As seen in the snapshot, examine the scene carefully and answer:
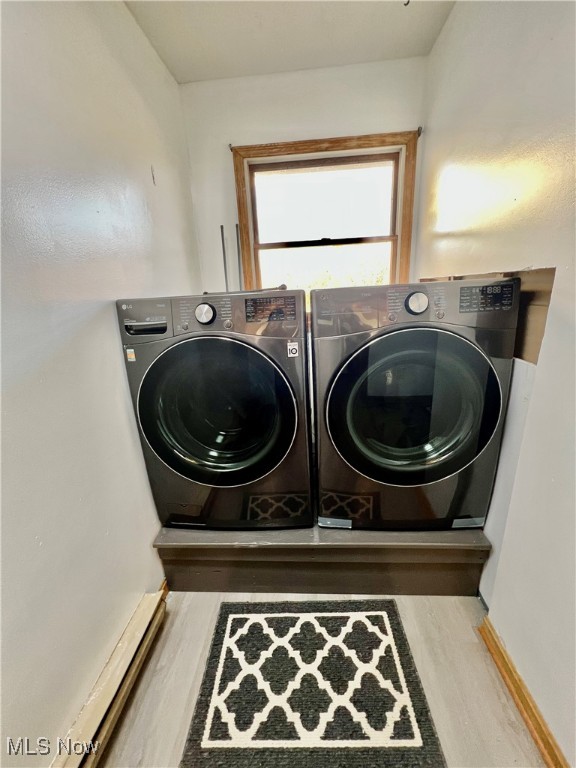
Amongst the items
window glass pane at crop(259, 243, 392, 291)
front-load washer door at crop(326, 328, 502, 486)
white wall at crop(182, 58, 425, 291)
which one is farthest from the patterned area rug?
white wall at crop(182, 58, 425, 291)

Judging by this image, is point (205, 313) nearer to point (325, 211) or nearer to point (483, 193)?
point (483, 193)

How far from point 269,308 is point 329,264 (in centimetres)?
126

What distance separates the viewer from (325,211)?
1978 mm

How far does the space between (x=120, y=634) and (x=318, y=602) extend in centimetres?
69

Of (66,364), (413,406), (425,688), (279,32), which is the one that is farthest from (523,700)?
(279,32)

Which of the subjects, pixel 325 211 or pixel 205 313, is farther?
pixel 325 211

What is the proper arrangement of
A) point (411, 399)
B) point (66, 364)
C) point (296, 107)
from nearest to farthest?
point (66, 364) < point (411, 399) < point (296, 107)

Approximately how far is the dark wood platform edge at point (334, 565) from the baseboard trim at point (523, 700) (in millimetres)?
174

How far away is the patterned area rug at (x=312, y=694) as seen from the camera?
2.64 ft

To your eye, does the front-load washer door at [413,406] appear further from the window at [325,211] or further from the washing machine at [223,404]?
the window at [325,211]

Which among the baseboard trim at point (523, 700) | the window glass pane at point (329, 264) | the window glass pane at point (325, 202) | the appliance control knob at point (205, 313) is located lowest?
the baseboard trim at point (523, 700)

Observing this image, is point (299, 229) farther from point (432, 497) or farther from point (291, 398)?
point (432, 497)

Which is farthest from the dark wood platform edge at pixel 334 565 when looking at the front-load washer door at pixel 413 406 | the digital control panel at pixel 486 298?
the digital control panel at pixel 486 298

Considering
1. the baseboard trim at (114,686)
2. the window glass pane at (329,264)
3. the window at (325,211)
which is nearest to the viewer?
the baseboard trim at (114,686)
